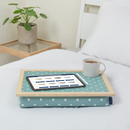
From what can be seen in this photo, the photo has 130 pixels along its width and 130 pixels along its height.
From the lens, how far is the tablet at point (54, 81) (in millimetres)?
743

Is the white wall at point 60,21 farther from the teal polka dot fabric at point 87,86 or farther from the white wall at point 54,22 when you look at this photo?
the teal polka dot fabric at point 87,86

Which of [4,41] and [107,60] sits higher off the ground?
[107,60]

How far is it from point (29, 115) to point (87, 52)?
0.75m

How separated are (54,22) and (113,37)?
3.50ft

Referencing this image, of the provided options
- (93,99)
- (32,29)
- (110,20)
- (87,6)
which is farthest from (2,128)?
(87,6)

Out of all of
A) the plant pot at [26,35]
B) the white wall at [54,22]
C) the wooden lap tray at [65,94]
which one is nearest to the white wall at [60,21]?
the white wall at [54,22]

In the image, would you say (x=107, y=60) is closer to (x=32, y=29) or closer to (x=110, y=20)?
(x=110, y=20)

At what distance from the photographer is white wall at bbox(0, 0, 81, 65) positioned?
6.62 feet

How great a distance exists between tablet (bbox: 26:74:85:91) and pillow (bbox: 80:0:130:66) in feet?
1.49

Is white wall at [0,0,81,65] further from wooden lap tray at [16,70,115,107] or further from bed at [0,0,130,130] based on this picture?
wooden lap tray at [16,70,115,107]

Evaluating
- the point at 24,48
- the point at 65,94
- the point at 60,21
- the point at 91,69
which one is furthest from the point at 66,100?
the point at 60,21

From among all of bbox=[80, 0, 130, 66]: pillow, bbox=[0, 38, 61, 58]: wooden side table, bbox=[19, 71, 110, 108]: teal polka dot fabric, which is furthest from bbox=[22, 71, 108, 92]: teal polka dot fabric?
bbox=[0, 38, 61, 58]: wooden side table

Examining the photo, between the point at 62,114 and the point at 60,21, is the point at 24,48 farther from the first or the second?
the point at 62,114

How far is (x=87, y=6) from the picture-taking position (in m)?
1.90
